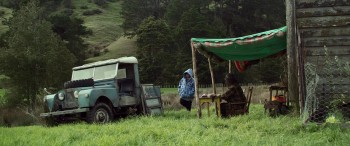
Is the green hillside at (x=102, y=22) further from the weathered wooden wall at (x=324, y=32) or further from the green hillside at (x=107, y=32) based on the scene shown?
the weathered wooden wall at (x=324, y=32)

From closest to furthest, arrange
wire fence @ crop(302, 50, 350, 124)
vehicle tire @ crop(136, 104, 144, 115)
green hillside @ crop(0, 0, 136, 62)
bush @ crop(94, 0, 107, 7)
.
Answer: wire fence @ crop(302, 50, 350, 124), vehicle tire @ crop(136, 104, 144, 115), green hillside @ crop(0, 0, 136, 62), bush @ crop(94, 0, 107, 7)

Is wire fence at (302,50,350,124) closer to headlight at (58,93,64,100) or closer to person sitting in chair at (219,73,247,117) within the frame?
person sitting in chair at (219,73,247,117)

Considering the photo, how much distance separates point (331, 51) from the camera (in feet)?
28.6

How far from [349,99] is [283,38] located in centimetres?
236

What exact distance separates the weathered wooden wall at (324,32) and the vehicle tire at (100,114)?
5572 millimetres

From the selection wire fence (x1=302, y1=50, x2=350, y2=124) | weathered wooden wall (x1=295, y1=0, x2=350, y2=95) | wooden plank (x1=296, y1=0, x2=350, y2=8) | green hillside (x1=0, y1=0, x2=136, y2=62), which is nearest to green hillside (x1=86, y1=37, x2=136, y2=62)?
green hillside (x1=0, y1=0, x2=136, y2=62)

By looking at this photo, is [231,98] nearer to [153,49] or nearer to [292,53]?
[292,53]

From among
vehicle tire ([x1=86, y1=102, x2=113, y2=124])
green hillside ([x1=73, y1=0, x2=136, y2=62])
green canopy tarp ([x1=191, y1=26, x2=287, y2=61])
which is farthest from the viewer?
green hillside ([x1=73, y1=0, x2=136, y2=62])

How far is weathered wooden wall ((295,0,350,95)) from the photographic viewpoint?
28.3 ft

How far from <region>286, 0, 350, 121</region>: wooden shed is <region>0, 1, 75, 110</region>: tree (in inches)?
780

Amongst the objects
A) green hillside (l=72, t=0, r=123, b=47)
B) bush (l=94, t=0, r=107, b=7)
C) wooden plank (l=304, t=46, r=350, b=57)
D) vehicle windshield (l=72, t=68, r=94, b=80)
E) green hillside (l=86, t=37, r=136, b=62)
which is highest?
bush (l=94, t=0, r=107, b=7)

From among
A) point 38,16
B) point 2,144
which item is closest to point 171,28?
point 38,16

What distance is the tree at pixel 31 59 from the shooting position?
2605 cm

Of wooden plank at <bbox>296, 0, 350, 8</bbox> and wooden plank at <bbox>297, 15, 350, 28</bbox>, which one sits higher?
wooden plank at <bbox>296, 0, 350, 8</bbox>
